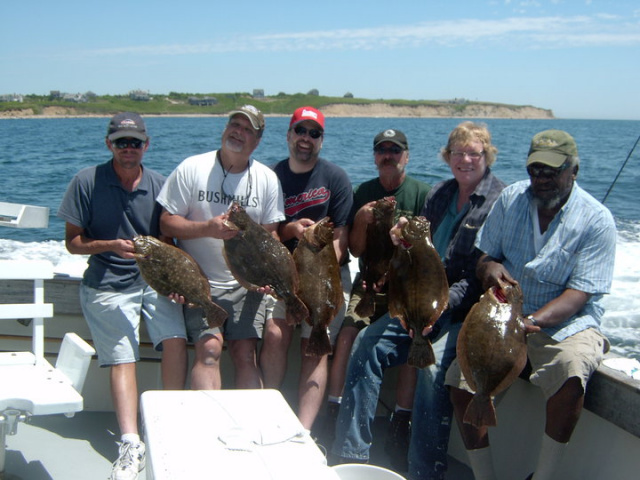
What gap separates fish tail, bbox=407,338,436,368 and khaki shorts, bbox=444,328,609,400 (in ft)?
0.42

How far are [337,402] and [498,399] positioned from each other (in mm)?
1001

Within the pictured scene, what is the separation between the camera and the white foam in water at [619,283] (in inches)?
282

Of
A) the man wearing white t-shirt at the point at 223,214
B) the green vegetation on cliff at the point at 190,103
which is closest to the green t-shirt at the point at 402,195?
the man wearing white t-shirt at the point at 223,214

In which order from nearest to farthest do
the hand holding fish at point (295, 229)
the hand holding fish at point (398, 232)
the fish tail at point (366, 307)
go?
the hand holding fish at point (398, 232)
the fish tail at point (366, 307)
the hand holding fish at point (295, 229)

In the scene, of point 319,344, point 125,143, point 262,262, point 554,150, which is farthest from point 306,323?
point 554,150

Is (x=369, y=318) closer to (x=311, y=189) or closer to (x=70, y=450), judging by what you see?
(x=311, y=189)

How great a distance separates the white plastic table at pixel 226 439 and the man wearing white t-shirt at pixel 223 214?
1160mm

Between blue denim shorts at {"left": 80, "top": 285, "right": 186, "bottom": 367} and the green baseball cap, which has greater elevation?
the green baseball cap

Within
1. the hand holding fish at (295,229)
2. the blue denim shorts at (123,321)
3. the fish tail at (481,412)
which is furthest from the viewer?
the hand holding fish at (295,229)

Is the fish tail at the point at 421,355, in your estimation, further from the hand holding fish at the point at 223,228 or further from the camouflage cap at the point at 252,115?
the camouflage cap at the point at 252,115

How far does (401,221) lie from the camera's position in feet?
11.1

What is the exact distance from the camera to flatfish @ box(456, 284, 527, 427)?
2924mm

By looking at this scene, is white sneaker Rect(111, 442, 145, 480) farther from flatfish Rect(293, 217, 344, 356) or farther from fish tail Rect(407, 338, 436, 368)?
fish tail Rect(407, 338, 436, 368)

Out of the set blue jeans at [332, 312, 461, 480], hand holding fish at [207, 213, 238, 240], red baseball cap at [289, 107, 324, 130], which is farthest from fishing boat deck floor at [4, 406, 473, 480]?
red baseball cap at [289, 107, 324, 130]
